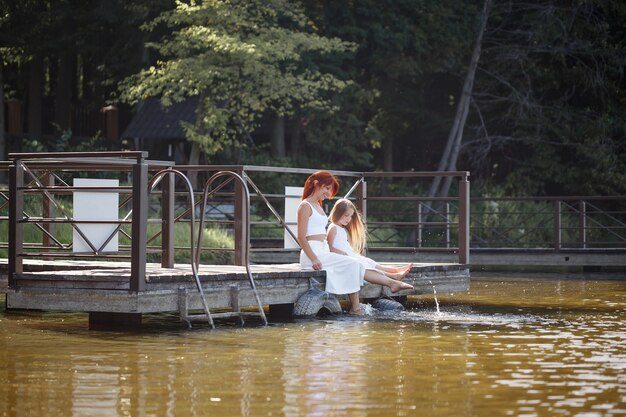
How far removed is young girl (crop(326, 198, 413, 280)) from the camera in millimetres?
14078

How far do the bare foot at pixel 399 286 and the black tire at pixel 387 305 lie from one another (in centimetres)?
31

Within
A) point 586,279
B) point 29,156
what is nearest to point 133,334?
point 29,156

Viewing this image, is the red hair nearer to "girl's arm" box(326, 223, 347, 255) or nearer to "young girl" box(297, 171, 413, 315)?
"young girl" box(297, 171, 413, 315)

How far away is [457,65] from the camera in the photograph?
1404 inches

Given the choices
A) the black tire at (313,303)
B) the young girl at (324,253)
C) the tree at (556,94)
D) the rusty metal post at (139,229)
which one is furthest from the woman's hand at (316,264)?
the tree at (556,94)

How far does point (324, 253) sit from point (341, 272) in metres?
0.30

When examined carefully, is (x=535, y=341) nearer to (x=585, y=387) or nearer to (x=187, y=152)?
(x=585, y=387)

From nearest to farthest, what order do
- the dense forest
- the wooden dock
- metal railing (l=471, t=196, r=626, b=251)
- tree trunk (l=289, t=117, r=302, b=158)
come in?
the wooden dock
metal railing (l=471, t=196, r=626, b=251)
the dense forest
tree trunk (l=289, t=117, r=302, b=158)

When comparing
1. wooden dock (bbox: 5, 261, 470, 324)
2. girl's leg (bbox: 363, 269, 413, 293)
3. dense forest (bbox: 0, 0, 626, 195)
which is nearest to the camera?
wooden dock (bbox: 5, 261, 470, 324)

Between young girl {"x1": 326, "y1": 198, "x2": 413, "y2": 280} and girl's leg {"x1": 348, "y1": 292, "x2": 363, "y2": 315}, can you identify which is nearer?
girl's leg {"x1": 348, "y1": 292, "x2": 363, "y2": 315}

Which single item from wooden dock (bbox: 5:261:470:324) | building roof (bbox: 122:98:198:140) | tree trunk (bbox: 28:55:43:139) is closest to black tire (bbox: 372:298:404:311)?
wooden dock (bbox: 5:261:470:324)

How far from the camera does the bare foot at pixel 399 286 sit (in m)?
14.3

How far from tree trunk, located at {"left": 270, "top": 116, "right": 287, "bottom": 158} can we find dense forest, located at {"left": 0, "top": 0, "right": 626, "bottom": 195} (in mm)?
39

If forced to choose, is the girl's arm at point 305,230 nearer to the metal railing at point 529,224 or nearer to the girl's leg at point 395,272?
the girl's leg at point 395,272
